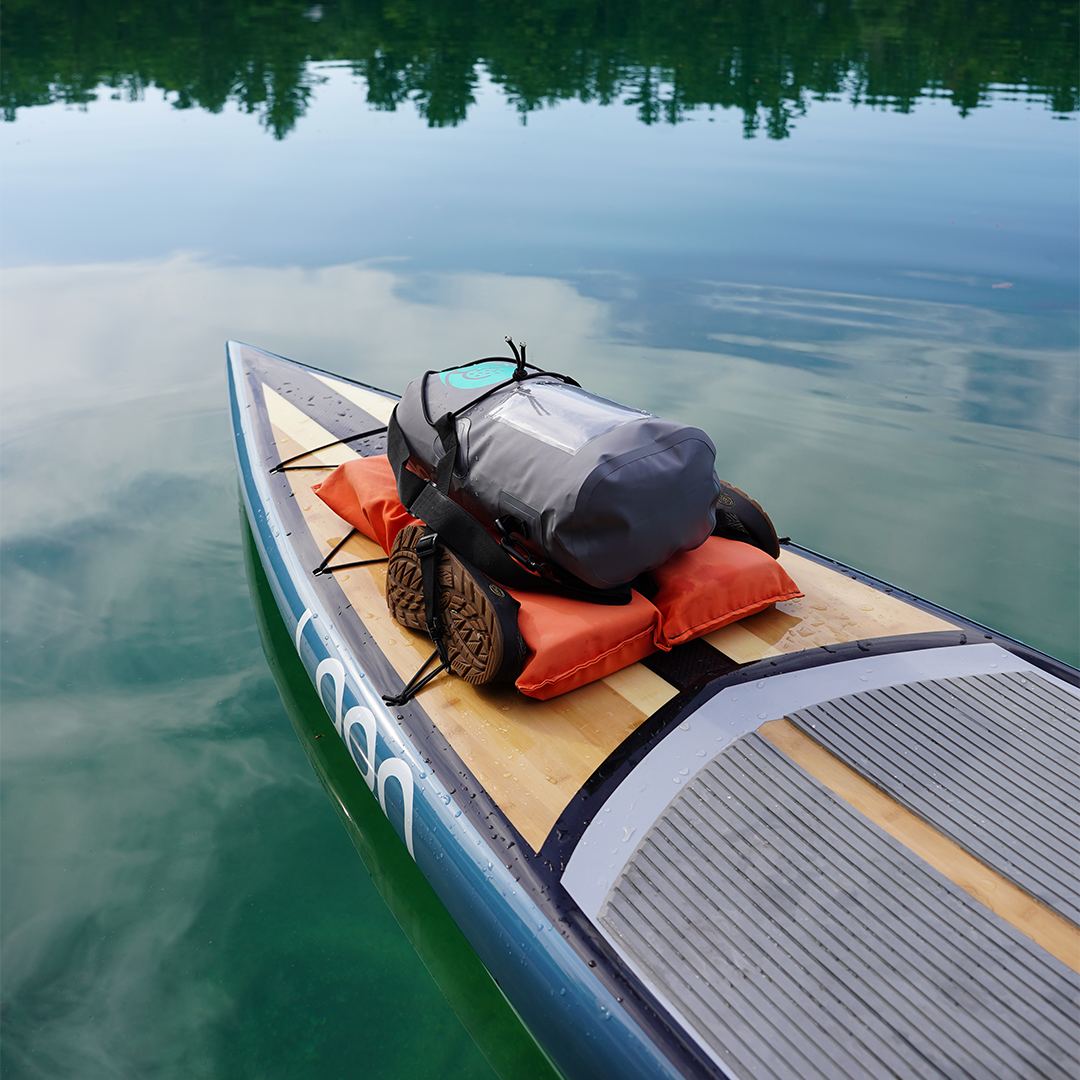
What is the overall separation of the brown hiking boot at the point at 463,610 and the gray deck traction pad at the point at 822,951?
22.6 inches

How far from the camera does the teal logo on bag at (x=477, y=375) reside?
8.32 ft

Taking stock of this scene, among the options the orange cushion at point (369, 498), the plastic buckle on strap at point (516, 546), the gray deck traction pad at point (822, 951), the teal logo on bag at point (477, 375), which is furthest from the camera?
the orange cushion at point (369, 498)

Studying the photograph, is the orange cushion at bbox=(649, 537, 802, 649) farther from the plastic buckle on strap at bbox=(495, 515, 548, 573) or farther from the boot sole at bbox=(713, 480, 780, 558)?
the plastic buckle on strap at bbox=(495, 515, 548, 573)

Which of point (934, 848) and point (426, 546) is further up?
point (426, 546)

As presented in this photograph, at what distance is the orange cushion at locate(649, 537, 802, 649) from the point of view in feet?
7.48

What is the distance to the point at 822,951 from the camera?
1583 millimetres

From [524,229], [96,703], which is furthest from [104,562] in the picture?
[524,229]

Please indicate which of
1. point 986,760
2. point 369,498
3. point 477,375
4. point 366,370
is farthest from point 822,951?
point 366,370

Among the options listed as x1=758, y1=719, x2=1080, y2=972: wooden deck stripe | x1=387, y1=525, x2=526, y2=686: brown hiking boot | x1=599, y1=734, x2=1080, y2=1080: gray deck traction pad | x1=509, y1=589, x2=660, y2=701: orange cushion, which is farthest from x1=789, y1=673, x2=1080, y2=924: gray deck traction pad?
x1=387, y1=525, x2=526, y2=686: brown hiking boot

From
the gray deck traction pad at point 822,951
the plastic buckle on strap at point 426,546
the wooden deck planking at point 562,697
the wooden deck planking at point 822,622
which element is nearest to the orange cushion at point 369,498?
the wooden deck planking at point 562,697

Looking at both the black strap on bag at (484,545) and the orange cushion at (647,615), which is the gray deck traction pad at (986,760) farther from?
the black strap on bag at (484,545)

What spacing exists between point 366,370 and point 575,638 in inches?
149

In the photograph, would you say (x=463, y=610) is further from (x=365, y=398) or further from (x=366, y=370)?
(x=366, y=370)

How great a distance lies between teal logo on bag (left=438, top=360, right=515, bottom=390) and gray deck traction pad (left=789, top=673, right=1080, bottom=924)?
4.40 feet
